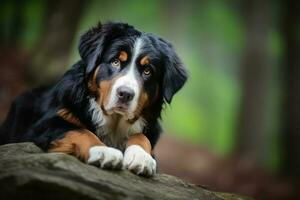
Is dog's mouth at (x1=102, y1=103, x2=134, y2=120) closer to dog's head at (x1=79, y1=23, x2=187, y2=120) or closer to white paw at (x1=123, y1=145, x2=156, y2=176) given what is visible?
dog's head at (x1=79, y1=23, x2=187, y2=120)

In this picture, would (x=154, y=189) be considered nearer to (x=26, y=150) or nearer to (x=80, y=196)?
(x=80, y=196)

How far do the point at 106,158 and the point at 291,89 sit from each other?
19.7ft

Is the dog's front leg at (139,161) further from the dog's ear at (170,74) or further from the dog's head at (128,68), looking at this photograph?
the dog's ear at (170,74)

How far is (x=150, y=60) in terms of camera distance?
4.00 meters

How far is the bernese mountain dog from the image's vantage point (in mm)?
3768

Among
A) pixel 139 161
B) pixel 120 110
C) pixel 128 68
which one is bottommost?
pixel 139 161

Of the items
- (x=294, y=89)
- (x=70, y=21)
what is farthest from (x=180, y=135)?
(x=70, y=21)

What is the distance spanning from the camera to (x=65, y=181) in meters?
3.09

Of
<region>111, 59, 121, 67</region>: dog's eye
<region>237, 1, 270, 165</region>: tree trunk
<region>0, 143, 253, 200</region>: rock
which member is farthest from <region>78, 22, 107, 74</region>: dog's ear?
<region>237, 1, 270, 165</region>: tree trunk

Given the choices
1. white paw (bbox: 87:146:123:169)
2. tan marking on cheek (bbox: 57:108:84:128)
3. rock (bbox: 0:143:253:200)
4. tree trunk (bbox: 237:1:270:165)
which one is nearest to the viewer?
rock (bbox: 0:143:253:200)

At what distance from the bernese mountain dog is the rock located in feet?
0.70

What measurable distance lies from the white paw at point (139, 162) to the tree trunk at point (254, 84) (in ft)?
17.8

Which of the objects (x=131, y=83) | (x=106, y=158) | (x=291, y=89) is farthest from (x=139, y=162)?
(x=291, y=89)

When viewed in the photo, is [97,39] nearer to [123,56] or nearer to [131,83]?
[123,56]
